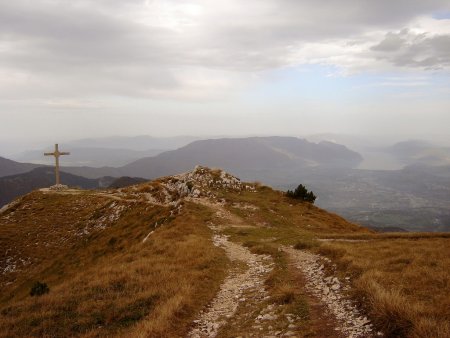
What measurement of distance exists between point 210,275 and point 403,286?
9.57 metres

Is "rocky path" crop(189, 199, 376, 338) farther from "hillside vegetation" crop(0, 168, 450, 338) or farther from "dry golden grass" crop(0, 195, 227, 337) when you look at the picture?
"dry golden grass" crop(0, 195, 227, 337)

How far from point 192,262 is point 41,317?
8.40 meters

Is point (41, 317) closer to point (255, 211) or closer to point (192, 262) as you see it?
point (192, 262)

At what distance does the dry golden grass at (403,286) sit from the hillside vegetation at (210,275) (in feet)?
0.16

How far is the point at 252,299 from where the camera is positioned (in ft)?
48.5

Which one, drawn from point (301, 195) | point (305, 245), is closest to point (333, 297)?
point (305, 245)

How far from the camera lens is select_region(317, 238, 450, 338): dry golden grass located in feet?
31.1

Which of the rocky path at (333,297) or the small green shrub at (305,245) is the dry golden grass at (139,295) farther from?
the small green shrub at (305,245)

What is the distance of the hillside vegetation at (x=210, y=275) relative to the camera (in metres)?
11.7

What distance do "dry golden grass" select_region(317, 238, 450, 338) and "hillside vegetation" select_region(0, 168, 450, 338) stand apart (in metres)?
0.05

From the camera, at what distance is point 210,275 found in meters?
18.6

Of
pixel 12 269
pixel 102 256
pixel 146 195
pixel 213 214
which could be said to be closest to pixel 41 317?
pixel 102 256

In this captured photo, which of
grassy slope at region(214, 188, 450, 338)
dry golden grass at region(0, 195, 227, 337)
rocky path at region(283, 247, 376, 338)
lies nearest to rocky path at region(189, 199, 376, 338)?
rocky path at region(283, 247, 376, 338)

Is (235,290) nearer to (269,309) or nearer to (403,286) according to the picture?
(269,309)
